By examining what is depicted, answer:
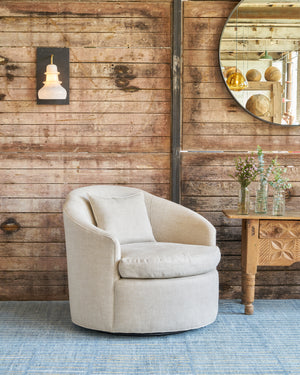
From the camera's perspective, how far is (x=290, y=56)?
3.66 metres

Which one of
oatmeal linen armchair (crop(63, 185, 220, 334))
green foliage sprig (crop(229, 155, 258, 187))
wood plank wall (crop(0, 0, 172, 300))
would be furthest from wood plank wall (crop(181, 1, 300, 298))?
oatmeal linen armchair (crop(63, 185, 220, 334))

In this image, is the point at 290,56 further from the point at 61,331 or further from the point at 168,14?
the point at 61,331

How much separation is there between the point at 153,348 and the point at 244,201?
1211 mm

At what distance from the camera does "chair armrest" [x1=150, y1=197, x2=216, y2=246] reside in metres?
3.25

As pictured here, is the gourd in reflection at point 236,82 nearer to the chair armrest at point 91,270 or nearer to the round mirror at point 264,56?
the round mirror at point 264,56

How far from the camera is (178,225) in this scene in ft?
11.2

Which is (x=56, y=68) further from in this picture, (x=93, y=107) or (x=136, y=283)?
(x=136, y=283)

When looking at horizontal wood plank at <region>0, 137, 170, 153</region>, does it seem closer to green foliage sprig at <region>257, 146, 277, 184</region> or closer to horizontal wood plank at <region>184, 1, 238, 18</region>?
green foliage sprig at <region>257, 146, 277, 184</region>

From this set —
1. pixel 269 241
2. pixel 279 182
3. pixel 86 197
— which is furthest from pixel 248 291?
pixel 86 197

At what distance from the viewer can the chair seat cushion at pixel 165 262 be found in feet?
9.31

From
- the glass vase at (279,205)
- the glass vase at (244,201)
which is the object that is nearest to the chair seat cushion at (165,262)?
the glass vase at (244,201)

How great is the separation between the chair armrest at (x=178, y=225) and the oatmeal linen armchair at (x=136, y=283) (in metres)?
0.16

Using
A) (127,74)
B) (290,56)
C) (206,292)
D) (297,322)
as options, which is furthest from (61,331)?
(290,56)

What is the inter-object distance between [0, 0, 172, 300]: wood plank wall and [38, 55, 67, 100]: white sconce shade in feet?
0.50
